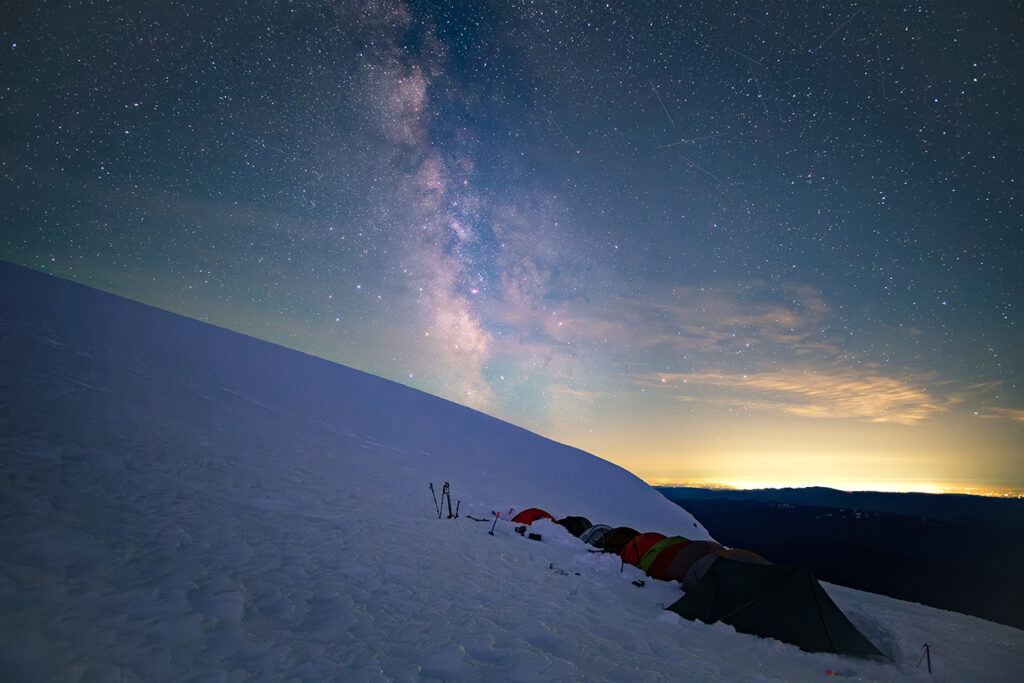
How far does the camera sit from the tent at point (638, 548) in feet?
50.6

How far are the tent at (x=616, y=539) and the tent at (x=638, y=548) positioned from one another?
192cm

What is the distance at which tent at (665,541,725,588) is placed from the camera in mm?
13438

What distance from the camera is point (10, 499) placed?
822 centimetres

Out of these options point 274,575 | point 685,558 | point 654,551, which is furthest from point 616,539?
point 274,575

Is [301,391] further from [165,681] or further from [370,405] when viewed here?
[165,681]

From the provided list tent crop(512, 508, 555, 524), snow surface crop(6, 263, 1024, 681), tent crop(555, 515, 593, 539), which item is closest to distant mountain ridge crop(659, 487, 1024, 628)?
tent crop(555, 515, 593, 539)

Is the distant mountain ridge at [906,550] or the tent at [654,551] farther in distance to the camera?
the distant mountain ridge at [906,550]

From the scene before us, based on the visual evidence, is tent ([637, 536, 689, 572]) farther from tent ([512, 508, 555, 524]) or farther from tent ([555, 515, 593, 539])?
tent ([555, 515, 593, 539])

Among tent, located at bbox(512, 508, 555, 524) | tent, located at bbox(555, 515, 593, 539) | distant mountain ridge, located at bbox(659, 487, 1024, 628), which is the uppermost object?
tent, located at bbox(512, 508, 555, 524)

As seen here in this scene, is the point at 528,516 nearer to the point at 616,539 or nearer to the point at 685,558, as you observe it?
the point at 616,539

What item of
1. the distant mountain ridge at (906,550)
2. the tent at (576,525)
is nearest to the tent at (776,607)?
the tent at (576,525)

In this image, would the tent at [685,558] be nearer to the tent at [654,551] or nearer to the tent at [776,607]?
the tent at [654,551]

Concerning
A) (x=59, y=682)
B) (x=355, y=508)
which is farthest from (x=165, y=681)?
(x=355, y=508)

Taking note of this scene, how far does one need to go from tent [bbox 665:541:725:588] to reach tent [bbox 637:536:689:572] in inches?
26.6
